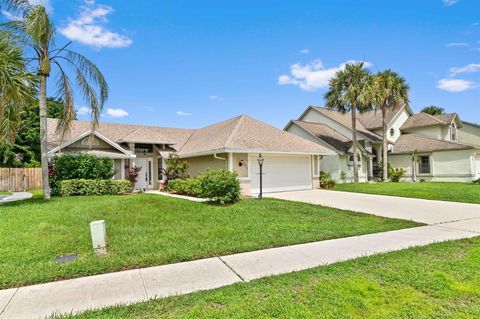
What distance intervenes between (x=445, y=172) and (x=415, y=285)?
84.6 ft

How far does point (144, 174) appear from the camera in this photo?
826 inches

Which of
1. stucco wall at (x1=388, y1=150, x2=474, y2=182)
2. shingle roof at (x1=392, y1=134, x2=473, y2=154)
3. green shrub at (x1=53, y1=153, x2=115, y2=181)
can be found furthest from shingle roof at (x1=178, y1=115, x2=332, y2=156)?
stucco wall at (x1=388, y1=150, x2=474, y2=182)

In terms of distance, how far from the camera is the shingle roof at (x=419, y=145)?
80.5 feet

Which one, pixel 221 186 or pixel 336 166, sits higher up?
pixel 336 166

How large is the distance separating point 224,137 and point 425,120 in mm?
23682

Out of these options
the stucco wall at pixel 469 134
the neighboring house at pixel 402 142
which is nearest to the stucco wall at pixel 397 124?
the neighboring house at pixel 402 142

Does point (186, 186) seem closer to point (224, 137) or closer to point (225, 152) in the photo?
point (225, 152)

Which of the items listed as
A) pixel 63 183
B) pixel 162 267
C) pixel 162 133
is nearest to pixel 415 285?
pixel 162 267

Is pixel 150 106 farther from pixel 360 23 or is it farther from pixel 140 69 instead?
pixel 360 23

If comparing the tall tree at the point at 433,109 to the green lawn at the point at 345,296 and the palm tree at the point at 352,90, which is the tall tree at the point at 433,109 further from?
the green lawn at the point at 345,296

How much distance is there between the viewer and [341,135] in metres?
27.3

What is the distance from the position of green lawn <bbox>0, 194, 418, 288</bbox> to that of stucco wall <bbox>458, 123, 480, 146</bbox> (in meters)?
29.5

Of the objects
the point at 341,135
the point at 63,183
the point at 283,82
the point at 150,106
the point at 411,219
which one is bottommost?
the point at 411,219

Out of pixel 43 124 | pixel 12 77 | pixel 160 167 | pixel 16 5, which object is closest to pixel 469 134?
pixel 160 167
